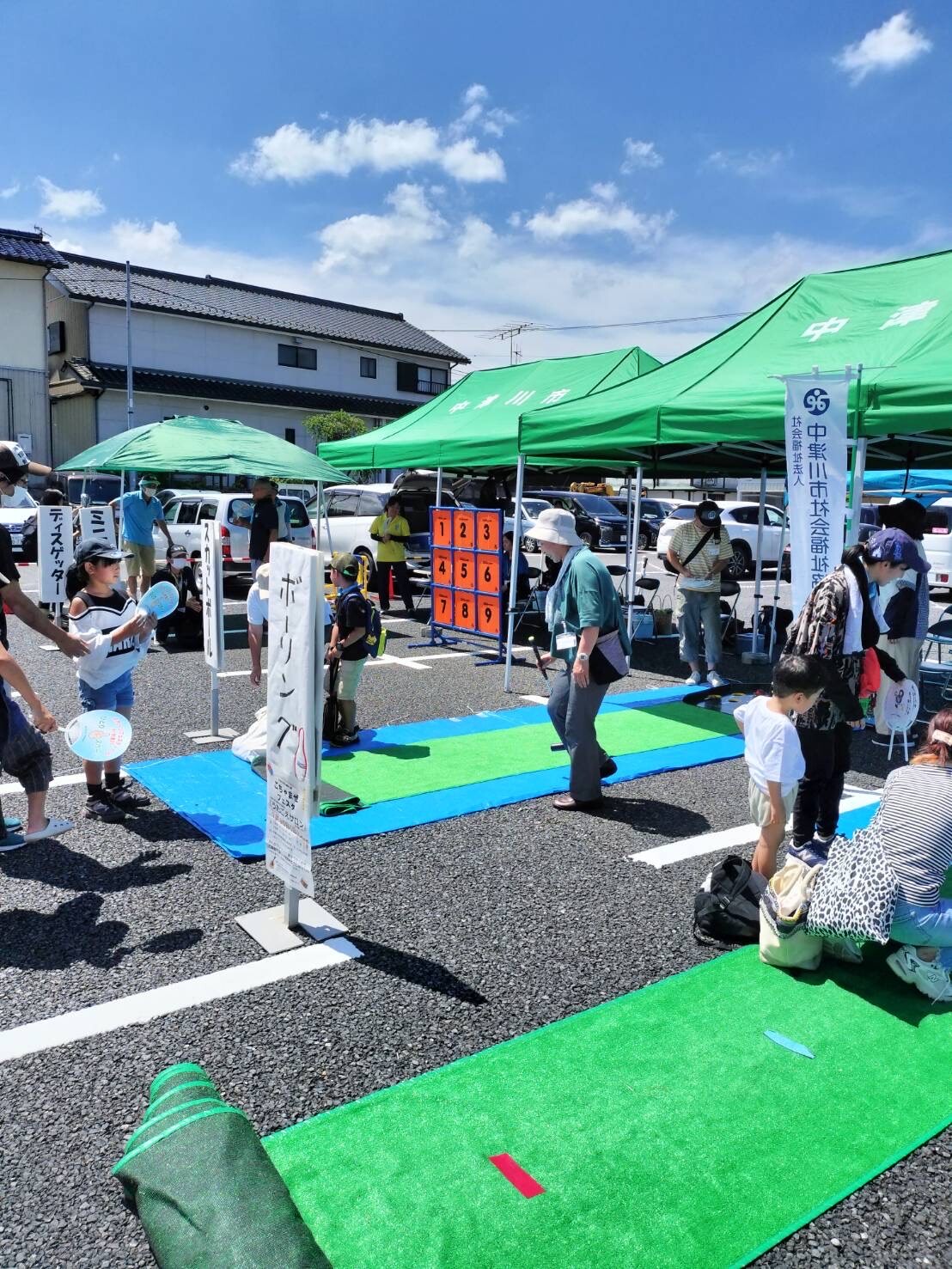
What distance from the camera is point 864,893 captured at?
10.3 ft

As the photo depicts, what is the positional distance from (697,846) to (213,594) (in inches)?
138

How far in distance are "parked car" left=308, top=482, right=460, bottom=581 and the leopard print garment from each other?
1067 centimetres

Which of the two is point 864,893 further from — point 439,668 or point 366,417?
point 366,417

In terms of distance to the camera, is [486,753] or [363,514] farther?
[363,514]

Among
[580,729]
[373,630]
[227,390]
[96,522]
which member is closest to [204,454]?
[96,522]

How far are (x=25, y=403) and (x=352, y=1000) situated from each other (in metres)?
25.6

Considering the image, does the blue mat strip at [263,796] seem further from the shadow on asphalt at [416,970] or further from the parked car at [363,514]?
the parked car at [363,514]

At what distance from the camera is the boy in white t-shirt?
3.53 metres

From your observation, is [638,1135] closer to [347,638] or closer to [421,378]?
[347,638]

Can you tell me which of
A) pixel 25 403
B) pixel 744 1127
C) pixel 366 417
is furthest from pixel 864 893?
pixel 366 417

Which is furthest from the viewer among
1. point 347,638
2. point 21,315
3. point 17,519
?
point 21,315

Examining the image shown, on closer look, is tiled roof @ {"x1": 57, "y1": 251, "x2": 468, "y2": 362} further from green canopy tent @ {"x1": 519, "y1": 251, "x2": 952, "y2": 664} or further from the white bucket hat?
the white bucket hat

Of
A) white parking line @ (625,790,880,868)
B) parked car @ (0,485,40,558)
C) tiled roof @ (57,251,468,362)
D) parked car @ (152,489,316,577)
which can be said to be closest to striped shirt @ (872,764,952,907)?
white parking line @ (625,790,880,868)

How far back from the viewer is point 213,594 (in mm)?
5891
